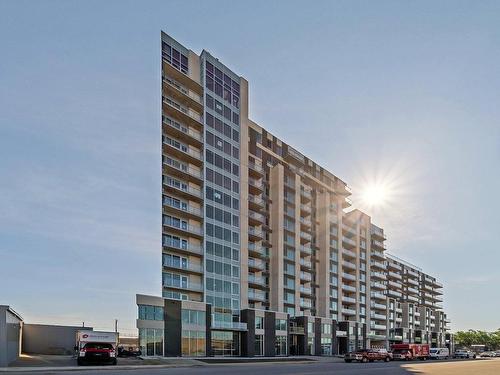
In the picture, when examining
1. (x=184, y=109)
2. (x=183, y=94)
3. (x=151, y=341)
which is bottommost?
(x=151, y=341)

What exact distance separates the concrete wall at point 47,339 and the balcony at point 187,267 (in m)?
14.6

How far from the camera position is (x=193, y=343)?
240ft

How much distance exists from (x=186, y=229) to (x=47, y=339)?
23.0 m

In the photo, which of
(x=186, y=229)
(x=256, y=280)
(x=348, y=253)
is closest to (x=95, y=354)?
(x=186, y=229)

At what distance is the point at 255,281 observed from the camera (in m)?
90.0

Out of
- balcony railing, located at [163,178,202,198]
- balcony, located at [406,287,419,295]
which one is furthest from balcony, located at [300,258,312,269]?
balcony, located at [406,287,419,295]

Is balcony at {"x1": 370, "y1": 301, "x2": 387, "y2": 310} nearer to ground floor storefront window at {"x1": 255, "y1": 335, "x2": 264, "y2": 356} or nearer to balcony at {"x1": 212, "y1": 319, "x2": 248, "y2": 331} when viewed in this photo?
ground floor storefront window at {"x1": 255, "y1": 335, "x2": 264, "y2": 356}

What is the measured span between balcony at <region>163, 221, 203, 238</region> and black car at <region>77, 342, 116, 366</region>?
3109 cm

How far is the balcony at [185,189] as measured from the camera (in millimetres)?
77250

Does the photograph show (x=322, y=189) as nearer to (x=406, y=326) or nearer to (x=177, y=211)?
(x=177, y=211)

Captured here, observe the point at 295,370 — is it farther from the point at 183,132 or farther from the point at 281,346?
the point at 281,346

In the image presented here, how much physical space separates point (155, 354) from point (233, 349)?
1739cm

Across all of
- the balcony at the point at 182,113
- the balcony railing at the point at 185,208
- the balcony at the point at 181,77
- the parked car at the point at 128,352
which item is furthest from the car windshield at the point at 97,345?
the balcony at the point at 181,77

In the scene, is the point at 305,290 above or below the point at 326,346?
above
